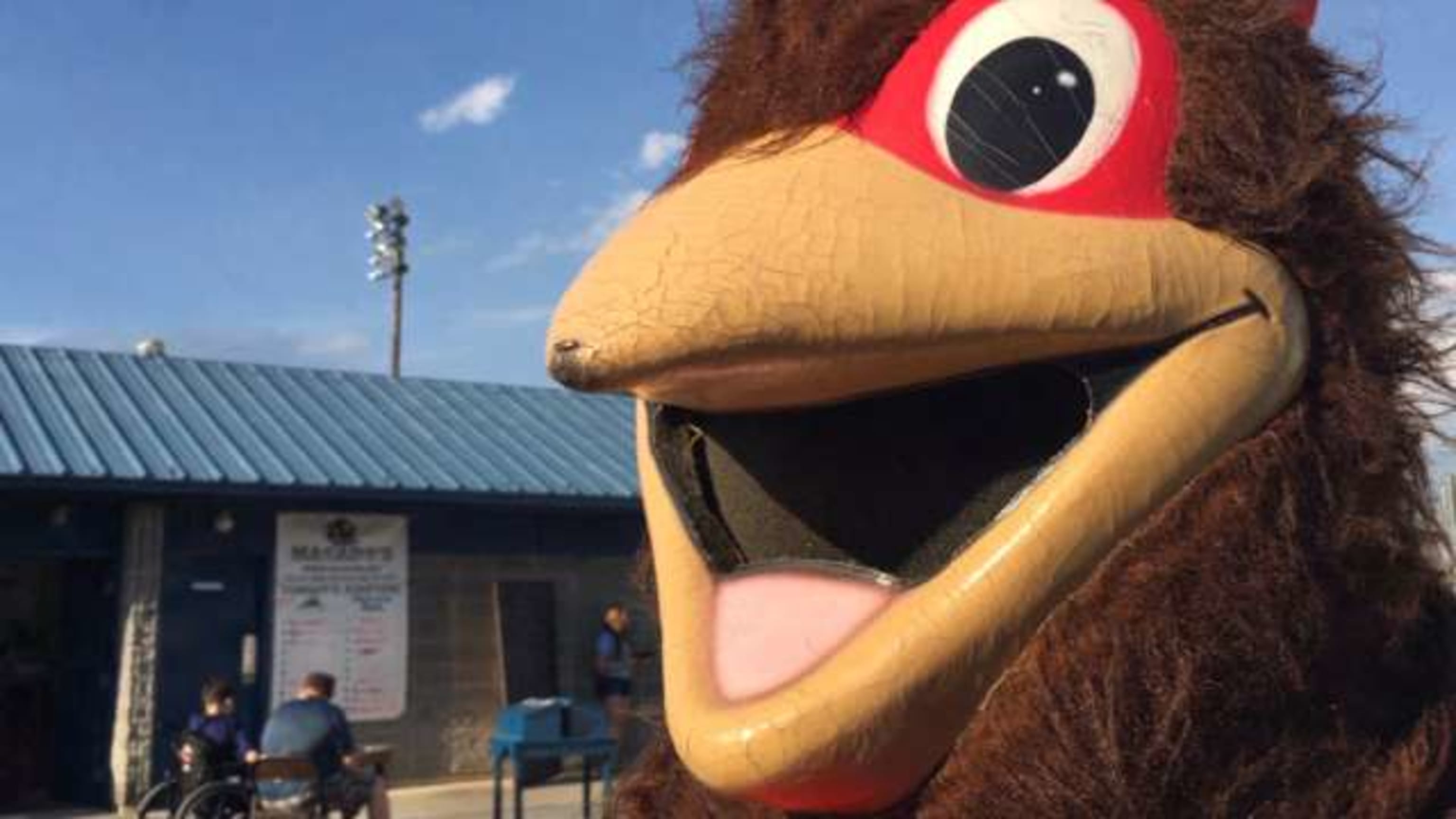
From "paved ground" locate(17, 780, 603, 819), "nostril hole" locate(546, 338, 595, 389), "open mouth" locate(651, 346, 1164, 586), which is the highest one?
"nostril hole" locate(546, 338, 595, 389)

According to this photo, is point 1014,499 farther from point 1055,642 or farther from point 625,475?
point 625,475

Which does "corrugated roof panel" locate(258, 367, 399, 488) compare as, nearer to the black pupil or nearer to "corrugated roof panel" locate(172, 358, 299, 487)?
"corrugated roof panel" locate(172, 358, 299, 487)

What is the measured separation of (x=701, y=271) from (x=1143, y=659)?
0.61 m

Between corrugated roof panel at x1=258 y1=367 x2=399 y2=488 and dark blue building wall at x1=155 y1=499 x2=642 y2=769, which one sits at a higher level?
corrugated roof panel at x1=258 y1=367 x2=399 y2=488

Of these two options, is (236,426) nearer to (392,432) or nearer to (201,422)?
(201,422)

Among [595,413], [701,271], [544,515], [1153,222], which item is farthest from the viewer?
[595,413]

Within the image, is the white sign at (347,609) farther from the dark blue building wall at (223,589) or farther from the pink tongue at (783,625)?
the pink tongue at (783,625)

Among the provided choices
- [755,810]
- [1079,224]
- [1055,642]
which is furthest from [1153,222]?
[755,810]

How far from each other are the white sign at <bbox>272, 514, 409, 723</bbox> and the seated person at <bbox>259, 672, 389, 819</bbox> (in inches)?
126

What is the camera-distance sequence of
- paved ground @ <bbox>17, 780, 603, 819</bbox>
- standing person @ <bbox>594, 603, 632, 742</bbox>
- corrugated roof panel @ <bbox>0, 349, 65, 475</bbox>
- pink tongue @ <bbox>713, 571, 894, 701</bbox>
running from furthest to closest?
standing person @ <bbox>594, 603, 632, 742</bbox> < paved ground @ <bbox>17, 780, 603, 819</bbox> < corrugated roof panel @ <bbox>0, 349, 65, 475</bbox> < pink tongue @ <bbox>713, 571, 894, 701</bbox>

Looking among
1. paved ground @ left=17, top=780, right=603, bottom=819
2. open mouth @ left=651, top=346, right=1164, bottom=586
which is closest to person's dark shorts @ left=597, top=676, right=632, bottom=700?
paved ground @ left=17, top=780, right=603, bottom=819

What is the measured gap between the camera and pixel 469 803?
430 inches

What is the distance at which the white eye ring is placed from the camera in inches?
66.9

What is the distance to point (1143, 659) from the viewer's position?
5.22 ft
